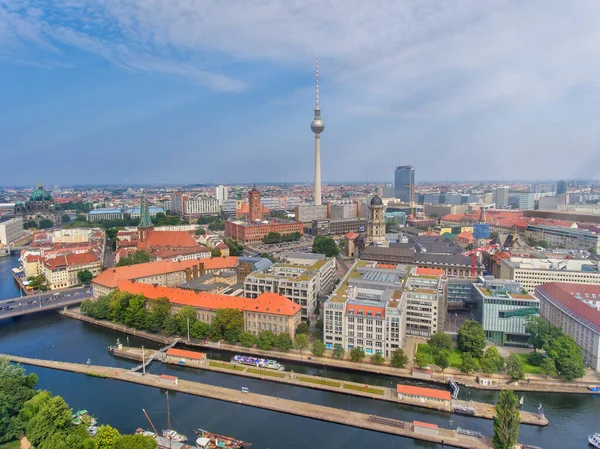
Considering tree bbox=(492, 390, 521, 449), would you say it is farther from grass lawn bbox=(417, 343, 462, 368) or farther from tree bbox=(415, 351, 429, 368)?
grass lawn bbox=(417, 343, 462, 368)

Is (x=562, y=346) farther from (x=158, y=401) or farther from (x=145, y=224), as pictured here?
(x=145, y=224)

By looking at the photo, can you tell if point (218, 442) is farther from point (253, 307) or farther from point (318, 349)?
point (253, 307)

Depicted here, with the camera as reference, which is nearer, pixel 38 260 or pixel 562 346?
pixel 562 346

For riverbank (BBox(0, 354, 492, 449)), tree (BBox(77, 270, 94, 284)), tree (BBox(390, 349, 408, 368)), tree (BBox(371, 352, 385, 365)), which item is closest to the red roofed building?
tree (BBox(371, 352, 385, 365))

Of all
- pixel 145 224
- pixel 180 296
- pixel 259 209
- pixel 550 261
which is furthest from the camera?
pixel 259 209

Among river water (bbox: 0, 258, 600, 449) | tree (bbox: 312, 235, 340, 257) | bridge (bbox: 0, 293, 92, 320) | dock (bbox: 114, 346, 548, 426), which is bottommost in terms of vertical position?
river water (bbox: 0, 258, 600, 449)

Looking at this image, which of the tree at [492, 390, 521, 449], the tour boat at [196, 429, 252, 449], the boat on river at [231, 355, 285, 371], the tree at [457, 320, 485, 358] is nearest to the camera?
the tree at [492, 390, 521, 449]

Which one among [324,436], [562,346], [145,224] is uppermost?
[145,224]

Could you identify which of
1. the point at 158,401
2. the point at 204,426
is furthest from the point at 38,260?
the point at 204,426
